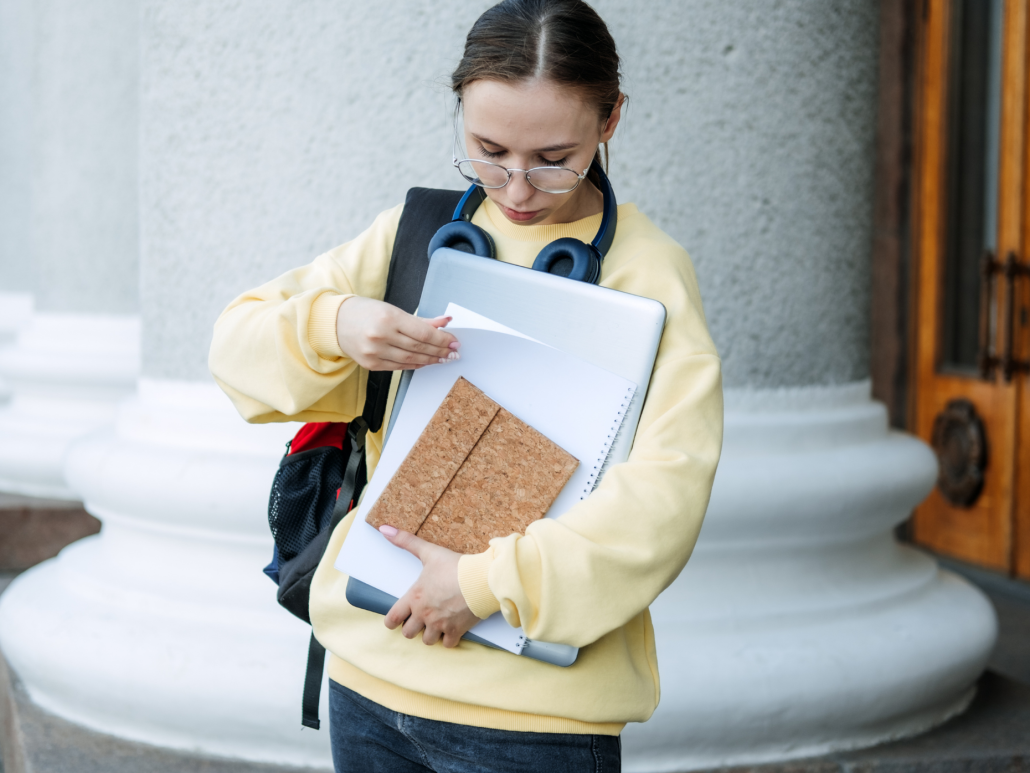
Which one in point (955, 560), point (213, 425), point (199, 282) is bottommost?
point (955, 560)

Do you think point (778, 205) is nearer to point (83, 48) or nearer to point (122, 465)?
point (122, 465)

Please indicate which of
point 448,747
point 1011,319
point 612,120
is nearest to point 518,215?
point 612,120

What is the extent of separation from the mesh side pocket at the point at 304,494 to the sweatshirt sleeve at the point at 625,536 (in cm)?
35

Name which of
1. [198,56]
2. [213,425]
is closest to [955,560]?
[213,425]

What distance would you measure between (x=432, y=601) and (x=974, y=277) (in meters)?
4.22

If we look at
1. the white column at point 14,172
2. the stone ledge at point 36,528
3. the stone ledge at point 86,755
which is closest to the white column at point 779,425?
the stone ledge at point 86,755

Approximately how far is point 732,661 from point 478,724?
1099 millimetres

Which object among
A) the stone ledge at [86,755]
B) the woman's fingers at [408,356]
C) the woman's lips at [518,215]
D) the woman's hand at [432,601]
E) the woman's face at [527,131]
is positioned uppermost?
the woman's face at [527,131]

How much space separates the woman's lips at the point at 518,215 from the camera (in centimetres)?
123

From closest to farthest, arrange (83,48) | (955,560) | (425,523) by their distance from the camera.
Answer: (425,523), (83,48), (955,560)

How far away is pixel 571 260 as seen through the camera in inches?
48.8

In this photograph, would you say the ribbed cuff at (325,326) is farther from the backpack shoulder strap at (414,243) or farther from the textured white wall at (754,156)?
the textured white wall at (754,156)

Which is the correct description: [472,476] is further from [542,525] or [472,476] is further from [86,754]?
[86,754]

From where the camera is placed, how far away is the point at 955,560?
4812mm
